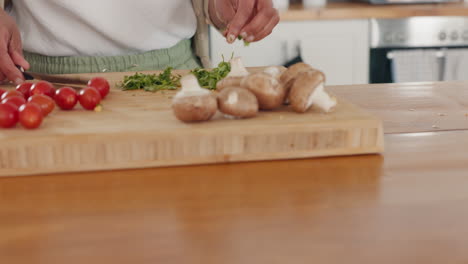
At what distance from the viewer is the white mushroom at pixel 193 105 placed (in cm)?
97

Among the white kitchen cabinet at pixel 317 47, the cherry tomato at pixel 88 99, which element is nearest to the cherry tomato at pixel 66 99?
the cherry tomato at pixel 88 99

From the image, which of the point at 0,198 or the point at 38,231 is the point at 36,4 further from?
the point at 38,231

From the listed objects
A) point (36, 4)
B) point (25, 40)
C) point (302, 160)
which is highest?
point (36, 4)

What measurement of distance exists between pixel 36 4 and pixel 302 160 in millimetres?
990

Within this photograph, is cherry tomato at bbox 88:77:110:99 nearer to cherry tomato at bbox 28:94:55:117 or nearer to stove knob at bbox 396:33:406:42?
cherry tomato at bbox 28:94:55:117

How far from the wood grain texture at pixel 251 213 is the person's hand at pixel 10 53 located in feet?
1.76

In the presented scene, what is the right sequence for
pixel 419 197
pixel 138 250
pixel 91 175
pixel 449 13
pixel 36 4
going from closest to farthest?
pixel 138 250
pixel 419 197
pixel 91 175
pixel 36 4
pixel 449 13

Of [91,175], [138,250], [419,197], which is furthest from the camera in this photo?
[91,175]

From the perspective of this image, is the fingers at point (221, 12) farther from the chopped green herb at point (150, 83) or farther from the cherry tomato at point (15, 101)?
the cherry tomato at point (15, 101)

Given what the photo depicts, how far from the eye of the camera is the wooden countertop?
9.32 ft

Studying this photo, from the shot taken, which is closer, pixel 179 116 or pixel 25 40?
pixel 179 116

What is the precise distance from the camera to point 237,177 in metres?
0.90

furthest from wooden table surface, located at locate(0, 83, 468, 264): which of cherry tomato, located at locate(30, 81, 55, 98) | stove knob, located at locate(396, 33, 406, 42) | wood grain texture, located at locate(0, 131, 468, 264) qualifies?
stove knob, located at locate(396, 33, 406, 42)

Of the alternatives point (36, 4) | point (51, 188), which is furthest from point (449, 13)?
point (51, 188)
